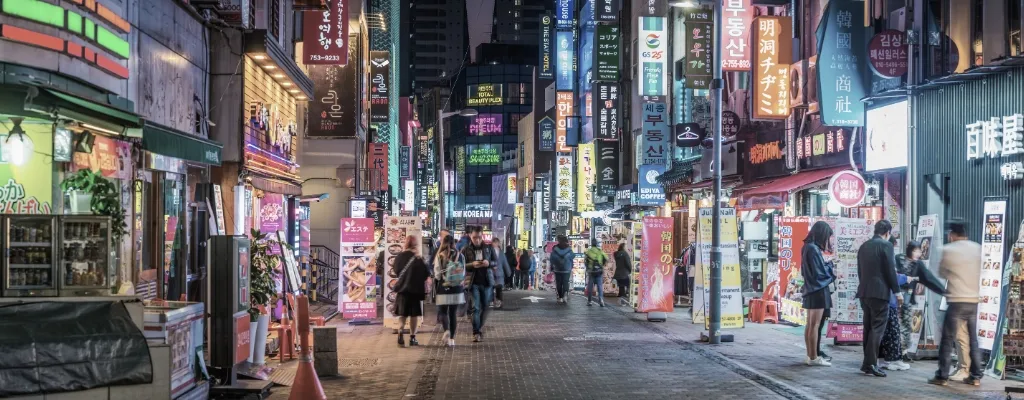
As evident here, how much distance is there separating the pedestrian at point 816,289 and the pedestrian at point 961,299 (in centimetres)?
192

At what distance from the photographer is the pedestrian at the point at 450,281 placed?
59.8 ft

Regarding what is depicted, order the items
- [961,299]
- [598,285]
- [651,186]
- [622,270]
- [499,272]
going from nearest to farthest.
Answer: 1. [961,299]
2. [499,272]
3. [598,285]
4. [622,270]
5. [651,186]

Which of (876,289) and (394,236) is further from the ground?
(394,236)

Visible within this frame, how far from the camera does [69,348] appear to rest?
8875 mm

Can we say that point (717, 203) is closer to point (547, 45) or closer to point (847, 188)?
point (847, 188)

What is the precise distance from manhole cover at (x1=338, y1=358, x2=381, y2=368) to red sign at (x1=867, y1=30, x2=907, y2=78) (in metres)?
10.0

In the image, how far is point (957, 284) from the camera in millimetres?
13180

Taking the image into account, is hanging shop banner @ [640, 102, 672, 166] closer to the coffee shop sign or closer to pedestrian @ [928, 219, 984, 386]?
the coffee shop sign

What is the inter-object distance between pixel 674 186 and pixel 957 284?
79.3 feet

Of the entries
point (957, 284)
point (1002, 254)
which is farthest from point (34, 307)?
point (1002, 254)

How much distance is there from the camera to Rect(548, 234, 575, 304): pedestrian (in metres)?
30.1

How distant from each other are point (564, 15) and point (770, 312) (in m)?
41.0

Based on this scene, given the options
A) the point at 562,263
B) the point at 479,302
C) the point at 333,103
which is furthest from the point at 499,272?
the point at 333,103

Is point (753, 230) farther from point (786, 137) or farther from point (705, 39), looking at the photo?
point (705, 39)
